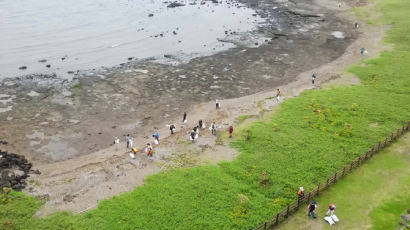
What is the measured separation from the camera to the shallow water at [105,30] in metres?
67.3

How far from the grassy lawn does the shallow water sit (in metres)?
42.2

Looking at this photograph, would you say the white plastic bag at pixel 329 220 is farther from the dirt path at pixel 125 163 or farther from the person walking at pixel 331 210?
the dirt path at pixel 125 163

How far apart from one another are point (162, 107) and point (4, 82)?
84.6 ft

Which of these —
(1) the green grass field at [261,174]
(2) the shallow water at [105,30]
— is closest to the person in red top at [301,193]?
(1) the green grass field at [261,174]

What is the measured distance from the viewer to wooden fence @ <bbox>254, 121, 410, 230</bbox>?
2910cm

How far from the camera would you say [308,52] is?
2815 inches

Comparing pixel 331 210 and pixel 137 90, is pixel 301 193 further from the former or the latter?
pixel 137 90

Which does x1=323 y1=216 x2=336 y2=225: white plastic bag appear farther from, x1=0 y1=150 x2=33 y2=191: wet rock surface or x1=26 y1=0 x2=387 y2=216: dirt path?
x1=0 y1=150 x2=33 y2=191: wet rock surface

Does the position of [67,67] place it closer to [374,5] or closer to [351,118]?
[351,118]

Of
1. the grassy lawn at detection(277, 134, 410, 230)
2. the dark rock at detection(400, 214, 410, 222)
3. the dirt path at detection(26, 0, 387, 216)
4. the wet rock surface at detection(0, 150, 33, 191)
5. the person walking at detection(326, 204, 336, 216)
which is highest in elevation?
the wet rock surface at detection(0, 150, 33, 191)

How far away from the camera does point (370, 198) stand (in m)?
32.2

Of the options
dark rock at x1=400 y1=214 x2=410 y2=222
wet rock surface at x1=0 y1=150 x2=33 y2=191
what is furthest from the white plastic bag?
wet rock surface at x1=0 y1=150 x2=33 y2=191

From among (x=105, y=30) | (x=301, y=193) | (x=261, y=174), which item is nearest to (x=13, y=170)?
(x=261, y=174)

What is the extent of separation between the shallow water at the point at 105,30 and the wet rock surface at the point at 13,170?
24400 mm
